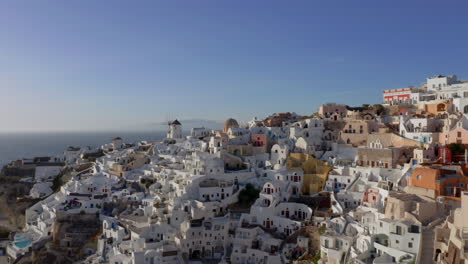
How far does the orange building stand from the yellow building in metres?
8.51

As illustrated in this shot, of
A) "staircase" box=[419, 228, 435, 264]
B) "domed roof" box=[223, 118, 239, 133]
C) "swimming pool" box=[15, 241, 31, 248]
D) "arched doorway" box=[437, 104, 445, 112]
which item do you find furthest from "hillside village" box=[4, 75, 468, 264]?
"domed roof" box=[223, 118, 239, 133]

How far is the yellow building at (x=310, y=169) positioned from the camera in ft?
103

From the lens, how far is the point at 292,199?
30.3 meters

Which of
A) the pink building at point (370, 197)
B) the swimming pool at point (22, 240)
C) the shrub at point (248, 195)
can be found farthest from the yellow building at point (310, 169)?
the swimming pool at point (22, 240)

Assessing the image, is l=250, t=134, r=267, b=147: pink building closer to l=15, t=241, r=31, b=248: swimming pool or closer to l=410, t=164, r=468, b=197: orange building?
l=410, t=164, r=468, b=197: orange building

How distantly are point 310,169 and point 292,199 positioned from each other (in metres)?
4.46

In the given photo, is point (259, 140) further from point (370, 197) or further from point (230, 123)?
point (370, 197)

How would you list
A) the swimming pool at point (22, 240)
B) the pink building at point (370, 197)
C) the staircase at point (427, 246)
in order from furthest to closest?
the swimming pool at point (22, 240) → the pink building at point (370, 197) → the staircase at point (427, 246)

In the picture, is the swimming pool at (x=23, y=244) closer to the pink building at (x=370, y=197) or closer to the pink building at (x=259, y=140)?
the pink building at (x=259, y=140)

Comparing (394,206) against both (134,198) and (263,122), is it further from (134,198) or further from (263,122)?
(263,122)

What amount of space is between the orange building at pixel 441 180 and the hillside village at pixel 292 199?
2.7 inches

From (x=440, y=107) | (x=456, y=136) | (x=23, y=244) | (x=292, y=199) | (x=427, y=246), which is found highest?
(x=440, y=107)

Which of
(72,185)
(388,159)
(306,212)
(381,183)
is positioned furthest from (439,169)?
(72,185)

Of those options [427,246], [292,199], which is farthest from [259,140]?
[427,246]
